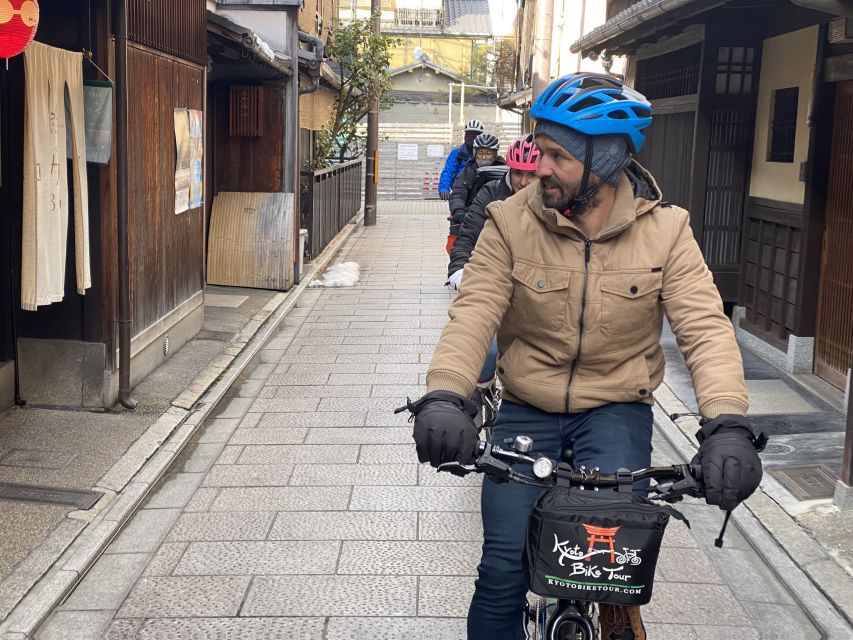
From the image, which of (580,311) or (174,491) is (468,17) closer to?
(174,491)

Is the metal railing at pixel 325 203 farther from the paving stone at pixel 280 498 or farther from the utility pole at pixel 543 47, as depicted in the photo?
the paving stone at pixel 280 498

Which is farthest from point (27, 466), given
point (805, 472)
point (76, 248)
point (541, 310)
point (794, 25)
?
point (794, 25)

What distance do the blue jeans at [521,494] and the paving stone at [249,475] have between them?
11.8 feet

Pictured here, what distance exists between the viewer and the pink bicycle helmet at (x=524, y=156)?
19.9 ft

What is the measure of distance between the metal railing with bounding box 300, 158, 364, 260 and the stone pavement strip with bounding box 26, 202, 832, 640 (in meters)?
8.62

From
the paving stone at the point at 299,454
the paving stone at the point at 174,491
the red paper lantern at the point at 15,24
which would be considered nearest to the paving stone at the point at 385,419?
the paving stone at the point at 299,454

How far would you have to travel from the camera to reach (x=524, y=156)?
6.09 meters

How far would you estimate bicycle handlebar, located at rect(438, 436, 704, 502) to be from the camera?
2.82 metres

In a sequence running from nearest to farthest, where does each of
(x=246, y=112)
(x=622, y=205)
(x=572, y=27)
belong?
(x=622, y=205) → (x=246, y=112) → (x=572, y=27)

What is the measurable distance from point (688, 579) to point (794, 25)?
6.61 m

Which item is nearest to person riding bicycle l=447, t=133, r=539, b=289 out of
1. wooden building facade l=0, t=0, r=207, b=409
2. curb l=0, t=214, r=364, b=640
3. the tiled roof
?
curb l=0, t=214, r=364, b=640

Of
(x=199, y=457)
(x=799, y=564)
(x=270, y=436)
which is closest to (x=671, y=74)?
(x=270, y=436)

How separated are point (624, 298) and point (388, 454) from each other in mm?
4313

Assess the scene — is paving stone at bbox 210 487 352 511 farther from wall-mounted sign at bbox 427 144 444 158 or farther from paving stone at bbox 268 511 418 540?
wall-mounted sign at bbox 427 144 444 158
